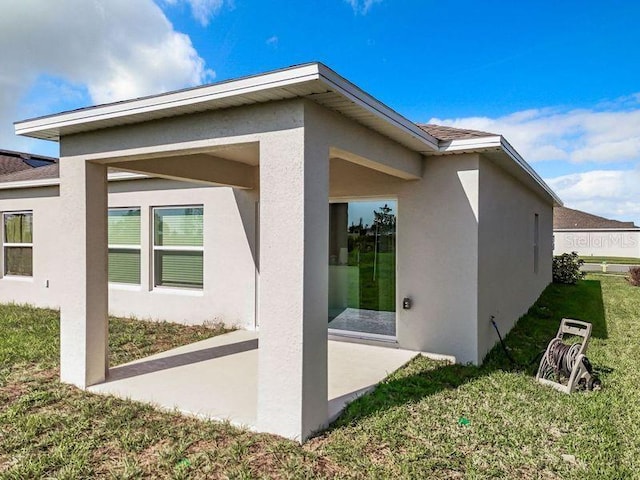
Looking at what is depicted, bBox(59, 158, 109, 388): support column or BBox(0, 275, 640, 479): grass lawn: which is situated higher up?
BBox(59, 158, 109, 388): support column

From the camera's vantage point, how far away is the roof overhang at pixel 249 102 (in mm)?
3598

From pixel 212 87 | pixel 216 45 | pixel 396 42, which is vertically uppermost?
pixel 396 42

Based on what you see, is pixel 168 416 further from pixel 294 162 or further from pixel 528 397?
pixel 528 397

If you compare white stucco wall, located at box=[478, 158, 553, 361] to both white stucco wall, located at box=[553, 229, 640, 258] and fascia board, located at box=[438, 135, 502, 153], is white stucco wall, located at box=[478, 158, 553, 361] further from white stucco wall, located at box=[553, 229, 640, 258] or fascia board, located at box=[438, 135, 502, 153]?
white stucco wall, located at box=[553, 229, 640, 258]

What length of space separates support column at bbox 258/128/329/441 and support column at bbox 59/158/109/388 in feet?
9.10

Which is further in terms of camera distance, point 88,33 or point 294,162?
point 88,33

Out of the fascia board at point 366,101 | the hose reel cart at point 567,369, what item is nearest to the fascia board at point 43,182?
the fascia board at point 366,101

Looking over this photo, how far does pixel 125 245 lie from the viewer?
33.2 feet

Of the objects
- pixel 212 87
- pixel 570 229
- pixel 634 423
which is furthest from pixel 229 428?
pixel 570 229

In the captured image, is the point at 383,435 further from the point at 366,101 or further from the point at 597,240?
the point at 597,240

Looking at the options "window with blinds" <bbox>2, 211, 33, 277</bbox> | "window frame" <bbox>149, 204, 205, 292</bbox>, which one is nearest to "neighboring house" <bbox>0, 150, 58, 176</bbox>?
"window with blinds" <bbox>2, 211, 33, 277</bbox>

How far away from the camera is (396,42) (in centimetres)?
1406

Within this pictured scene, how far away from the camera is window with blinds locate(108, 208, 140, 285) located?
10.0 meters

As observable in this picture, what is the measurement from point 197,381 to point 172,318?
4.39m
